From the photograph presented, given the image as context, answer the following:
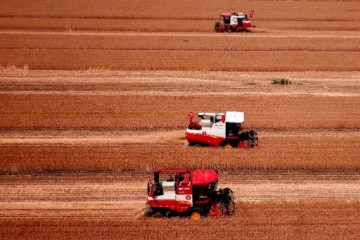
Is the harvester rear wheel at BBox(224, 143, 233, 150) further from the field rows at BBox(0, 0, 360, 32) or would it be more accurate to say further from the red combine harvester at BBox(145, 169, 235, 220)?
the field rows at BBox(0, 0, 360, 32)

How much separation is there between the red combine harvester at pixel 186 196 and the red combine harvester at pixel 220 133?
497 cm

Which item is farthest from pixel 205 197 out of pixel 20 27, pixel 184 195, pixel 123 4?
pixel 123 4

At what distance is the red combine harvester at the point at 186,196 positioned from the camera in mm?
17250

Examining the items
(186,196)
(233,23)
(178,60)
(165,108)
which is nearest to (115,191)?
(186,196)

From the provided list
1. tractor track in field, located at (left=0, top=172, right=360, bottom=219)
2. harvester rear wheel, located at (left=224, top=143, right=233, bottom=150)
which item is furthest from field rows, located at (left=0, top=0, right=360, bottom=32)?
tractor track in field, located at (left=0, top=172, right=360, bottom=219)

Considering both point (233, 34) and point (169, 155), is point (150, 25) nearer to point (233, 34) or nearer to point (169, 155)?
point (233, 34)

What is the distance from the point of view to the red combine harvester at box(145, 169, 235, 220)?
56.6 feet

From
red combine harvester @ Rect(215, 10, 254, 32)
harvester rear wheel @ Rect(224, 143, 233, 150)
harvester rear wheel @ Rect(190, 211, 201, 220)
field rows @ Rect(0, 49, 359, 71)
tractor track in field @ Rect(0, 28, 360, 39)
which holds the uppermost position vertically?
red combine harvester @ Rect(215, 10, 254, 32)

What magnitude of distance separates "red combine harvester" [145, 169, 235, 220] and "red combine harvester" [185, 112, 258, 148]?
16.3 ft

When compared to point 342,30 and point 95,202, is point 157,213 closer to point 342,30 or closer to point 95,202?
point 95,202

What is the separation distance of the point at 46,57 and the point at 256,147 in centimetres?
1979

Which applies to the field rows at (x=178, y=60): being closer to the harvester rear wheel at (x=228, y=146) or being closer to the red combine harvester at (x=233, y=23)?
the red combine harvester at (x=233, y=23)

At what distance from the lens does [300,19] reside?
49.9 meters

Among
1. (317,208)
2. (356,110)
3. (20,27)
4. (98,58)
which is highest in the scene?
(20,27)
